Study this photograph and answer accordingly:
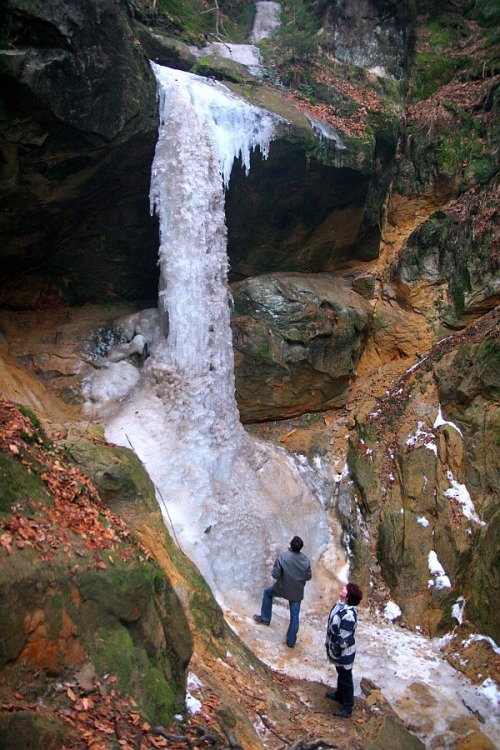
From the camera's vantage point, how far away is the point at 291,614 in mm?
7641

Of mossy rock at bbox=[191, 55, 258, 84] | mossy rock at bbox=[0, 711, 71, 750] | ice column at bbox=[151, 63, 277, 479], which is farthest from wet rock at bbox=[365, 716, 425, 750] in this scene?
mossy rock at bbox=[191, 55, 258, 84]

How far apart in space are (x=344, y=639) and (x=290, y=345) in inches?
275

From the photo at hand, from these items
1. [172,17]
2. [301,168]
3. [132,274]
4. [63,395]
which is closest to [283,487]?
[63,395]

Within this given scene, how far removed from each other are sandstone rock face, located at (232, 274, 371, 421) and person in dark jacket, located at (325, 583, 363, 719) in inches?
250

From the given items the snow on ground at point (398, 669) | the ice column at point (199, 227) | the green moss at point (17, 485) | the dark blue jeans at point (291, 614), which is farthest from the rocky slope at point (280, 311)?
the dark blue jeans at point (291, 614)

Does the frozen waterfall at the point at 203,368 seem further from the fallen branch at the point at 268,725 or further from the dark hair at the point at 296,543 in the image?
the fallen branch at the point at 268,725

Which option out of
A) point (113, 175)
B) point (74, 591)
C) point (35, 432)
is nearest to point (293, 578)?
point (35, 432)

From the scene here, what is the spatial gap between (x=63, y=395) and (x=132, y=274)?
2.98m

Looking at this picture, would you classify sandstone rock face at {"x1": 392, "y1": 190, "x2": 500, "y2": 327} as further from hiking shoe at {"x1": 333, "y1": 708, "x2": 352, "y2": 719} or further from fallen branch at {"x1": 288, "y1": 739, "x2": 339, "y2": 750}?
fallen branch at {"x1": 288, "y1": 739, "x2": 339, "y2": 750}

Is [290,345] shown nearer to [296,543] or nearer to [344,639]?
[296,543]

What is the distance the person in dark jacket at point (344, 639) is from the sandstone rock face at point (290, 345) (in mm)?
6348

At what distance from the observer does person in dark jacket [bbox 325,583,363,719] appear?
6145 mm

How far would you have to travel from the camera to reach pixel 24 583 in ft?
12.8

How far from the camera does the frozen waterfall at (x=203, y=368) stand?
32.1ft
